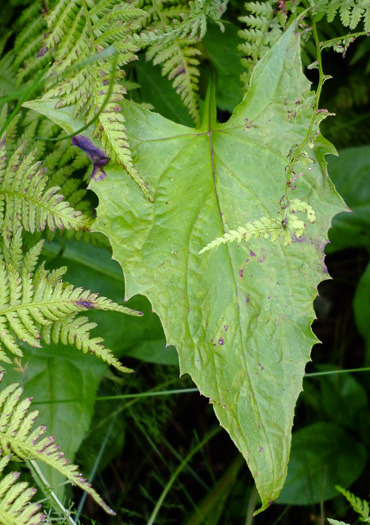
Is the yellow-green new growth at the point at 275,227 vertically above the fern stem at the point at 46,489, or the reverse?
the yellow-green new growth at the point at 275,227

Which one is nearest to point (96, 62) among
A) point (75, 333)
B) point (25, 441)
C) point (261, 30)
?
point (261, 30)

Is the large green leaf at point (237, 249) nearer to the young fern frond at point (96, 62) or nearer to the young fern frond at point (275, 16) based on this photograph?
the young fern frond at point (96, 62)

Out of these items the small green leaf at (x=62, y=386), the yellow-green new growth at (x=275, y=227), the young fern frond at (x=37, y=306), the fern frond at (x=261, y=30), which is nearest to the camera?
the yellow-green new growth at (x=275, y=227)

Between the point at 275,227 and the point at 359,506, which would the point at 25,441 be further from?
the point at 359,506

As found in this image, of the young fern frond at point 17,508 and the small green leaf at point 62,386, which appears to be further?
the small green leaf at point 62,386

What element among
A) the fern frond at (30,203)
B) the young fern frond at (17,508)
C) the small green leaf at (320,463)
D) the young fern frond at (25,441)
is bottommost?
the small green leaf at (320,463)

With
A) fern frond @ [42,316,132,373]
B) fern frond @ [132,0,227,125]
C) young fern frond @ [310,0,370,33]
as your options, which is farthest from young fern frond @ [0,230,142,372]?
young fern frond @ [310,0,370,33]

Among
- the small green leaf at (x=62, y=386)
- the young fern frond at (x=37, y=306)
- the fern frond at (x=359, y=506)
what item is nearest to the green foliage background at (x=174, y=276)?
the small green leaf at (x=62, y=386)
